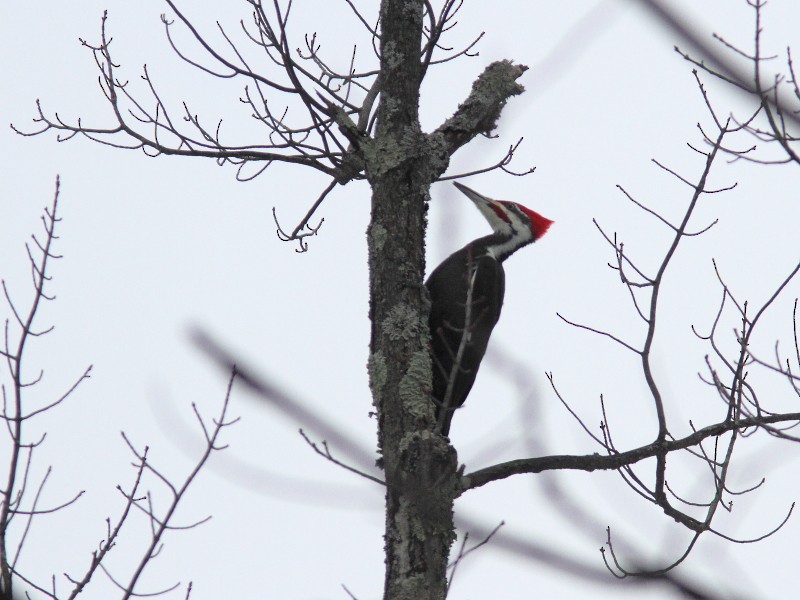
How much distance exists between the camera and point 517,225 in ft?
16.5

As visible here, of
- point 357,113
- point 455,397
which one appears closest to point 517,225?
point 455,397

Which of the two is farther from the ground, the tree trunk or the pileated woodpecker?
the pileated woodpecker

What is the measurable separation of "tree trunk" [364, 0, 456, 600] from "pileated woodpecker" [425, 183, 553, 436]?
0.28 m

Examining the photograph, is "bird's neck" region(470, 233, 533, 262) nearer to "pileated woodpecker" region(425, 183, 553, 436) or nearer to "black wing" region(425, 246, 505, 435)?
"pileated woodpecker" region(425, 183, 553, 436)

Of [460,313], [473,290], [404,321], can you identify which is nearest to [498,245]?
[473,290]

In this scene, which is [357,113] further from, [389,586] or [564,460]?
[389,586]

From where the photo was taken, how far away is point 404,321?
3.02 m

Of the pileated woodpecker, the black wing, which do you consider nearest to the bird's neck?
the pileated woodpecker

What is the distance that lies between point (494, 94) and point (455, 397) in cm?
137

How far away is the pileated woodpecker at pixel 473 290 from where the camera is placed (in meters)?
3.92

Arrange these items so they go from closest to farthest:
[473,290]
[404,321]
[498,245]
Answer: [404,321] < [473,290] < [498,245]

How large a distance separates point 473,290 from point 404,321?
1396 millimetres

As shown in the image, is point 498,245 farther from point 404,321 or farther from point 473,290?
point 404,321

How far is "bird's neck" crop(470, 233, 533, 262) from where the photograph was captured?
187 inches
